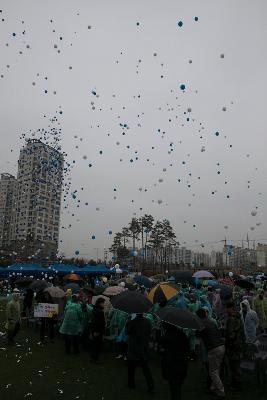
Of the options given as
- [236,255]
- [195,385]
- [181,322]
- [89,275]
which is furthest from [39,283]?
[236,255]

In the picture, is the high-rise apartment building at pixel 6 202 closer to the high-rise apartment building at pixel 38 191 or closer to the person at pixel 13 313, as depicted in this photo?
the high-rise apartment building at pixel 38 191

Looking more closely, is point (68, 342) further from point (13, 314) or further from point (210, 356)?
point (210, 356)

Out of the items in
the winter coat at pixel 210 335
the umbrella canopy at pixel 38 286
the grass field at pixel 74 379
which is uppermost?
the umbrella canopy at pixel 38 286

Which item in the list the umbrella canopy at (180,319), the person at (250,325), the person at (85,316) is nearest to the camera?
the umbrella canopy at (180,319)

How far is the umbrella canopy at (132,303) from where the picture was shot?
607cm

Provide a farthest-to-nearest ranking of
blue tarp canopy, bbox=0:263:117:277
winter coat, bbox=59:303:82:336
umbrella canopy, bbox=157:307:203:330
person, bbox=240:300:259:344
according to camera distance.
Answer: blue tarp canopy, bbox=0:263:117:277
winter coat, bbox=59:303:82:336
person, bbox=240:300:259:344
umbrella canopy, bbox=157:307:203:330

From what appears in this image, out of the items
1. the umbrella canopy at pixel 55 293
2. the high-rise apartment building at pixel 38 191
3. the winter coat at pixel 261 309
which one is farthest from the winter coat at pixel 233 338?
the high-rise apartment building at pixel 38 191

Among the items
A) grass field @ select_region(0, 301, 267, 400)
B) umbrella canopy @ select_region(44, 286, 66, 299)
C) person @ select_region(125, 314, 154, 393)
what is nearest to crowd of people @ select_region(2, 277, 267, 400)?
person @ select_region(125, 314, 154, 393)

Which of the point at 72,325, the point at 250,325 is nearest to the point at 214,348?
the point at 250,325

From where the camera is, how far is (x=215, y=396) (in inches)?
232

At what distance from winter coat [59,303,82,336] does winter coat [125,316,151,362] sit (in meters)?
2.82

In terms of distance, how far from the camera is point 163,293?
810 cm

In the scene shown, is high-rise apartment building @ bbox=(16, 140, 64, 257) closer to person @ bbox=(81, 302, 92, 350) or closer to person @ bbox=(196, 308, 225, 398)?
person @ bbox=(81, 302, 92, 350)

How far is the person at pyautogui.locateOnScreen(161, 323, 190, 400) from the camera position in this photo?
4848 mm
